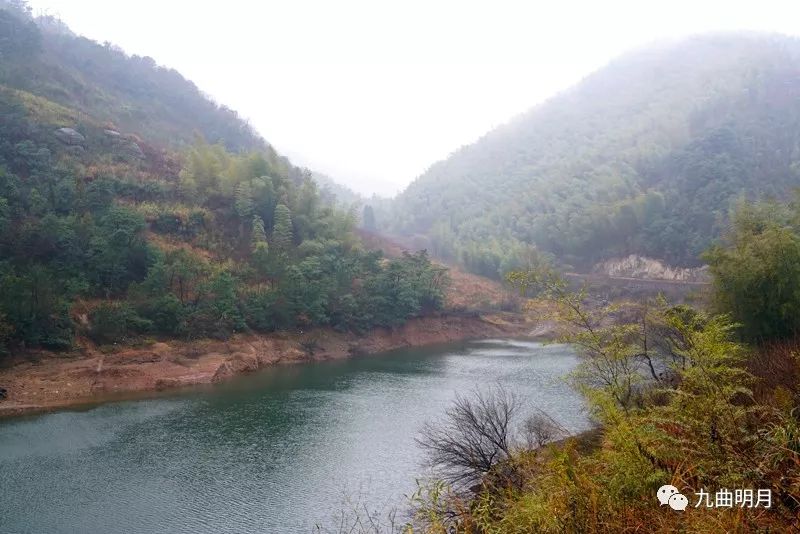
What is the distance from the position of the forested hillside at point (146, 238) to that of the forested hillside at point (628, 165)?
2994cm

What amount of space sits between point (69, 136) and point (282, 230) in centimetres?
2159

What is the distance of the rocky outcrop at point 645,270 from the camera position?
60.1 meters

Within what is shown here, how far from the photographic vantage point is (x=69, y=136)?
50875 millimetres

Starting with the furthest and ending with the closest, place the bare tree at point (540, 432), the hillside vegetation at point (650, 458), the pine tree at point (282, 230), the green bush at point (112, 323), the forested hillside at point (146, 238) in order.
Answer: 1. the pine tree at point (282, 230)
2. the forested hillside at point (146, 238)
3. the green bush at point (112, 323)
4. the bare tree at point (540, 432)
5. the hillside vegetation at point (650, 458)

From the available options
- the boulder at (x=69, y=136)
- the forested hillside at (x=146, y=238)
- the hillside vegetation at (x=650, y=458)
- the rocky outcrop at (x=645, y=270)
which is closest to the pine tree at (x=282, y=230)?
the forested hillside at (x=146, y=238)

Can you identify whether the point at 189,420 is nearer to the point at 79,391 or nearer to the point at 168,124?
the point at 79,391

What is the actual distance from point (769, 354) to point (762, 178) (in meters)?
65.2

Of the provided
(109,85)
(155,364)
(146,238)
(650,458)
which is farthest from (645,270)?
(109,85)

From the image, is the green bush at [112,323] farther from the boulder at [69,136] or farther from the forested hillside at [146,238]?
the boulder at [69,136]

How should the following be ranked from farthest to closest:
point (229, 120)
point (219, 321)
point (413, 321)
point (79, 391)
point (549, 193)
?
point (549, 193), point (229, 120), point (413, 321), point (219, 321), point (79, 391)

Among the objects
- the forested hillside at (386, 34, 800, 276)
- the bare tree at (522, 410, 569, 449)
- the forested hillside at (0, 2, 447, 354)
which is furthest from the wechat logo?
the forested hillside at (386, 34, 800, 276)

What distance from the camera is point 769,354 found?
15.2 meters

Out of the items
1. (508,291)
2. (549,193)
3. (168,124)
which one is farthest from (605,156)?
(168,124)

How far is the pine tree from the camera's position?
163 ft
